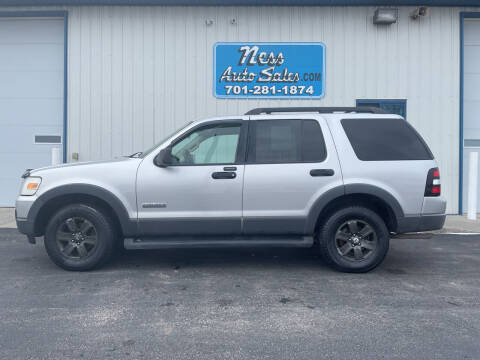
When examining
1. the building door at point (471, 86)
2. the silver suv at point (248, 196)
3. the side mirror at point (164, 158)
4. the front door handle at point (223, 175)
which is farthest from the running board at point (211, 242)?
the building door at point (471, 86)

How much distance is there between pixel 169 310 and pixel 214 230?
1434 millimetres

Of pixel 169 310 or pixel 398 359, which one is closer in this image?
pixel 398 359

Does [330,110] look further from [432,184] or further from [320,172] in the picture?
[432,184]

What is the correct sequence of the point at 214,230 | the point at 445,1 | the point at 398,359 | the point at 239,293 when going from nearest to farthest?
the point at 398,359
the point at 239,293
the point at 214,230
the point at 445,1

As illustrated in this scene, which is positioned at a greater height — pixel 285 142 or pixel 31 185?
pixel 285 142

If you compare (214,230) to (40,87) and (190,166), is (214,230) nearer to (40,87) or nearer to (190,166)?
(190,166)

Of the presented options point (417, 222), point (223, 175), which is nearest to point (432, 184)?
point (417, 222)

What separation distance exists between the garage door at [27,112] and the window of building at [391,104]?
22.9ft

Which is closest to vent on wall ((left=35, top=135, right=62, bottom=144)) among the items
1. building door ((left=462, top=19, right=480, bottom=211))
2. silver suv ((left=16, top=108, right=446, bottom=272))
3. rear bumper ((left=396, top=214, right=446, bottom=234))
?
silver suv ((left=16, top=108, right=446, bottom=272))

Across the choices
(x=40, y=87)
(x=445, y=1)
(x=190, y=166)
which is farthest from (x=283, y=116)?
(x=40, y=87)

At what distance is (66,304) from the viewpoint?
483 centimetres

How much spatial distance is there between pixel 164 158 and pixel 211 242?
113 centimetres

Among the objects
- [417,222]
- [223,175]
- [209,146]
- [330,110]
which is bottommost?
[417,222]

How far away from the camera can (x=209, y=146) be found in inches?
238
